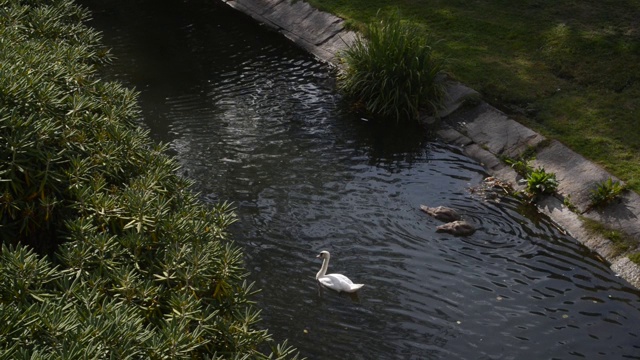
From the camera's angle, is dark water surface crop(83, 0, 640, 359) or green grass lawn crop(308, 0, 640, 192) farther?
green grass lawn crop(308, 0, 640, 192)

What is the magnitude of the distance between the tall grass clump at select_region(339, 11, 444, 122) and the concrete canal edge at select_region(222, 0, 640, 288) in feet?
1.33

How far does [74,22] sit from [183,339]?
764 cm

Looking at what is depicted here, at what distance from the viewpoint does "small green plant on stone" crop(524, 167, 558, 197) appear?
36.9 ft

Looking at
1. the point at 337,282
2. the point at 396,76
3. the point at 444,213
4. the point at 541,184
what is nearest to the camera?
the point at 337,282

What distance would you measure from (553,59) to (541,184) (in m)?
4.04

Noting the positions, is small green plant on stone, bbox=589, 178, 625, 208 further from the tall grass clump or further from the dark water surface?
the tall grass clump

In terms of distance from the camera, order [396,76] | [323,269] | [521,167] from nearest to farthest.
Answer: [323,269] < [521,167] < [396,76]

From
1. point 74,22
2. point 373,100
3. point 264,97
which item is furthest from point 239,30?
point 74,22

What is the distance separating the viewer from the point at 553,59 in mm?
14562

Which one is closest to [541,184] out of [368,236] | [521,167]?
[521,167]

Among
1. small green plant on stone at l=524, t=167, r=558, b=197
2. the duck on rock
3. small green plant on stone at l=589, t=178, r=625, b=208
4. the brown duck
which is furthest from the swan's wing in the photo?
small green plant on stone at l=589, t=178, r=625, b=208

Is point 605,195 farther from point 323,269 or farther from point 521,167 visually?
point 323,269

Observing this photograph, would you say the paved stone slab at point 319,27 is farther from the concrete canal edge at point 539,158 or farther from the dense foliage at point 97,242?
→ the dense foliage at point 97,242

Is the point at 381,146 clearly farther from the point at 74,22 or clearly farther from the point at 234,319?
the point at 234,319
